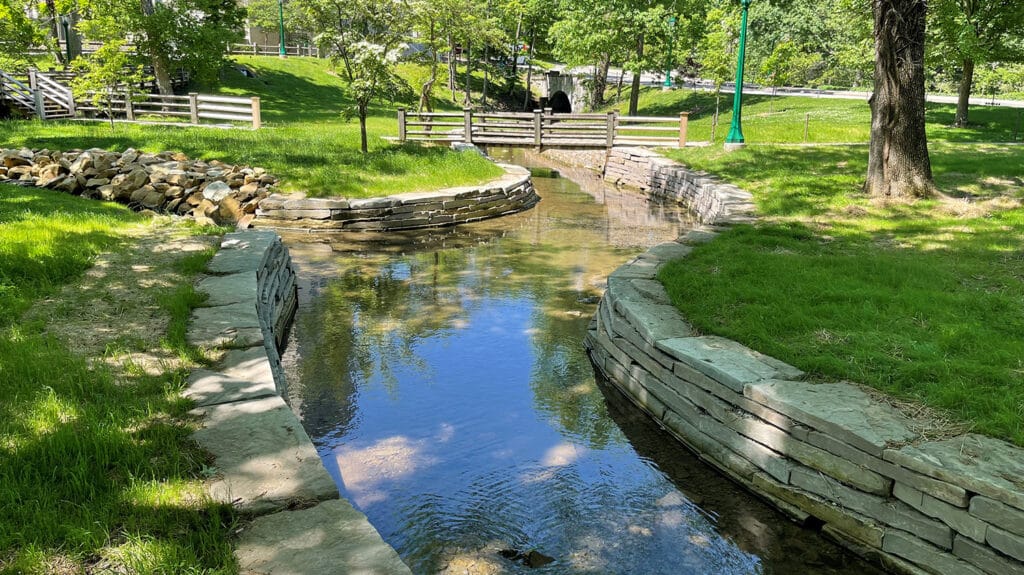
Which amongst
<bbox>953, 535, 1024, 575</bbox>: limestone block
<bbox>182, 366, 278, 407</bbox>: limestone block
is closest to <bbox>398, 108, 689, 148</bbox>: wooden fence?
<bbox>182, 366, 278, 407</bbox>: limestone block

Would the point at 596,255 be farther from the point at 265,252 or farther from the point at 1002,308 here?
the point at 1002,308

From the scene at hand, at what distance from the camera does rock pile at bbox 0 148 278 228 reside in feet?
44.2

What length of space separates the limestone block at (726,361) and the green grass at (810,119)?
1723 centimetres

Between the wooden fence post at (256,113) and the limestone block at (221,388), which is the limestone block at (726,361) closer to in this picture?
the limestone block at (221,388)

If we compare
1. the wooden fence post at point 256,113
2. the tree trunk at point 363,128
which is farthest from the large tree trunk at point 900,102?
the wooden fence post at point 256,113

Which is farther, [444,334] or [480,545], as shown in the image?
[444,334]

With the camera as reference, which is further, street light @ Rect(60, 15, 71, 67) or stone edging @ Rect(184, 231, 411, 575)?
street light @ Rect(60, 15, 71, 67)

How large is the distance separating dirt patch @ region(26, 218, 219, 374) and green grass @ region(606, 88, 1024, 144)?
1775cm

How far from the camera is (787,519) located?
4859 millimetres

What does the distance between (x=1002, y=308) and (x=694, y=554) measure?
368 cm

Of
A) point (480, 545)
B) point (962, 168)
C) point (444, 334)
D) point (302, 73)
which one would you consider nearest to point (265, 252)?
point (444, 334)

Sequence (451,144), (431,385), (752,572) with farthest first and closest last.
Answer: (451,144) → (431,385) → (752,572)

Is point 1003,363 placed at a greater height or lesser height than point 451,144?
lesser

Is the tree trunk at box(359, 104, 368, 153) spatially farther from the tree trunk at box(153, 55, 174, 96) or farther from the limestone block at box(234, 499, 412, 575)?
the limestone block at box(234, 499, 412, 575)
